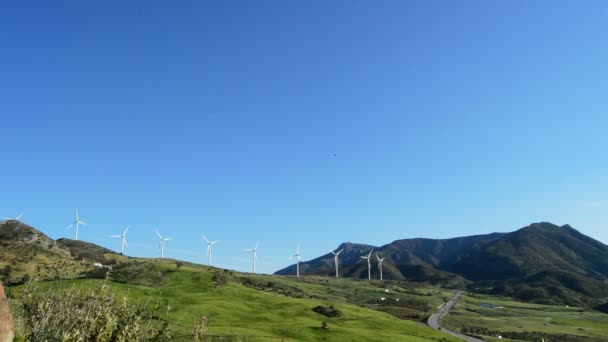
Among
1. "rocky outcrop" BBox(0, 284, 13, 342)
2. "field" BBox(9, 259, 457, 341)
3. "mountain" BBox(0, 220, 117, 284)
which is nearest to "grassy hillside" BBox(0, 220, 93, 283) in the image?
"mountain" BBox(0, 220, 117, 284)

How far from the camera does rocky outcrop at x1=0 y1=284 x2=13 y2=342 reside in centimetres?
2655

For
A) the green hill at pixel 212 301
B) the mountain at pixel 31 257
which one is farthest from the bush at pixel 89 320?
the mountain at pixel 31 257

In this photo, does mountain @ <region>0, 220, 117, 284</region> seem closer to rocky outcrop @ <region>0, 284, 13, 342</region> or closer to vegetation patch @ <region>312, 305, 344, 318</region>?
vegetation patch @ <region>312, 305, 344, 318</region>

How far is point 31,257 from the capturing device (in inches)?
6181

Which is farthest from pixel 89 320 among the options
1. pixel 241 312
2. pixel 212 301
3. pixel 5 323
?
pixel 212 301

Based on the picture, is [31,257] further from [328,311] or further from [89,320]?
[89,320]

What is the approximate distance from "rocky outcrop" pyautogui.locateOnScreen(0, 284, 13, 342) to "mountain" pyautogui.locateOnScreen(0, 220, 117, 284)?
384ft

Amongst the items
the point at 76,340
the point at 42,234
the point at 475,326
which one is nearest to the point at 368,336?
the point at 76,340

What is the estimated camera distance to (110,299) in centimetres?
2566

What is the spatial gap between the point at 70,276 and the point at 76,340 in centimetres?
14545

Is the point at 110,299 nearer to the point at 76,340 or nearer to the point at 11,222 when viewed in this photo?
the point at 76,340

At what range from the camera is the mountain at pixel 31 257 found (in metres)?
142

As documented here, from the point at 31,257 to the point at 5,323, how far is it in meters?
148

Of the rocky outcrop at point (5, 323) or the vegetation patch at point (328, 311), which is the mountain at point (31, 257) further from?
the rocky outcrop at point (5, 323)
